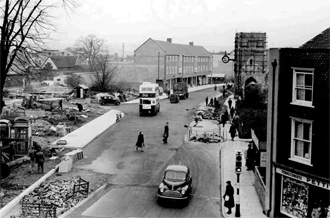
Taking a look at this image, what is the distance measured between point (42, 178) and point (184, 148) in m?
12.1

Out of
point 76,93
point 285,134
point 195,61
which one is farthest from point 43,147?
point 195,61

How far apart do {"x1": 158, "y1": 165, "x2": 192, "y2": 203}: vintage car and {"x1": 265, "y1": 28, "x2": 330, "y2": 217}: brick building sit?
12.2ft

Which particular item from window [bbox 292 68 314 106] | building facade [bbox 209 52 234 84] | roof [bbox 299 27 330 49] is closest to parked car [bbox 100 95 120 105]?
roof [bbox 299 27 330 49]

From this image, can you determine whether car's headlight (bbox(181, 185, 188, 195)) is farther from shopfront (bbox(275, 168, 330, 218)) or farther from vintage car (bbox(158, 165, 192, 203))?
shopfront (bbox(275, 168, 330, 218))

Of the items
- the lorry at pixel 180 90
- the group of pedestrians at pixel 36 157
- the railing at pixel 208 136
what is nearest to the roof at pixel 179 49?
the lorry at pixel 180 90

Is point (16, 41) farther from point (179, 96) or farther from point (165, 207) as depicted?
point (179, 96)

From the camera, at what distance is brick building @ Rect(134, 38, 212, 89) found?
82.8 metres

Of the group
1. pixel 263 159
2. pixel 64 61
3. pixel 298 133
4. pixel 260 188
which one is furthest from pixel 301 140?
pixel 64 61

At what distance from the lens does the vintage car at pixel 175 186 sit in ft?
62.5

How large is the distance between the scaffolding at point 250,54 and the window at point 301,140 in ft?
157

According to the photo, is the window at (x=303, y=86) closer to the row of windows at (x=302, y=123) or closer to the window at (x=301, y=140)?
the row of windows at (x=302, y=123)

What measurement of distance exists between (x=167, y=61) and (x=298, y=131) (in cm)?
6838

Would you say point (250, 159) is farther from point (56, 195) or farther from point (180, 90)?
point (180, 90)

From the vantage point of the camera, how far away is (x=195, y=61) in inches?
4107
